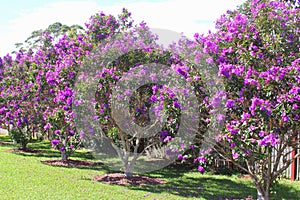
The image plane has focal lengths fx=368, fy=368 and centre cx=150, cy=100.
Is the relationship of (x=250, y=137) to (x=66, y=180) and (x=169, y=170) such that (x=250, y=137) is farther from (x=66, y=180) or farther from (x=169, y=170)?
(x=169, y=170)

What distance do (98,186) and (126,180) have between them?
1.23 m

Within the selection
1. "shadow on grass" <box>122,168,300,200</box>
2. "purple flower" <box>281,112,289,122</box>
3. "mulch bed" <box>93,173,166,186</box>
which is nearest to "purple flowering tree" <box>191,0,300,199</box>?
"purple flower" <box>281,112,289,122</box>

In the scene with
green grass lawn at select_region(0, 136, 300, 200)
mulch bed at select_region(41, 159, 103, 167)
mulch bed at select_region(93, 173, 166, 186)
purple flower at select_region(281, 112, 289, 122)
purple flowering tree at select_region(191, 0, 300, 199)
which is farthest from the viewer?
mulch bed at select_region(41, 159, 103, 167)

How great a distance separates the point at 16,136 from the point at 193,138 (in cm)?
1169

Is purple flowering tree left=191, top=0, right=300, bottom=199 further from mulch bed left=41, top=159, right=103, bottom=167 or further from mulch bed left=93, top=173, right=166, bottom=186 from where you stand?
mulch bed left=41, top=159, right=103, bottom=167

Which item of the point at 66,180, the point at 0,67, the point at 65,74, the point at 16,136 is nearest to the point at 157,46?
the point at 65,74

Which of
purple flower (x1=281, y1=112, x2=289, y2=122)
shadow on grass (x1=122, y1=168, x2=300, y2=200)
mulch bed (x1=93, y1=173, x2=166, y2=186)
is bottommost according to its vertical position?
shadow on grass (x1=122, y1=168, x2=300, y2=200)

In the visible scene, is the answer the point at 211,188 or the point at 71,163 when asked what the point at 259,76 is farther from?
the point at 71,163

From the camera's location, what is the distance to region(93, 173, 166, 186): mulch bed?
10.6 m

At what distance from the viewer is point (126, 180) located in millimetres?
10773

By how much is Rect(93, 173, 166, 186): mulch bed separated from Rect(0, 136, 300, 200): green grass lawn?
36 cm

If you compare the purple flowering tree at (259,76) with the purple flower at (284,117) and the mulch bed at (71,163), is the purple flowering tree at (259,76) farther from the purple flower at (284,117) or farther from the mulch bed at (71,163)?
the mulch bed at (71,163)

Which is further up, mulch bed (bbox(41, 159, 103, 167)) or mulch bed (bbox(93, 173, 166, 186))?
mulch bed (bbox(41, 159, 103, 167))

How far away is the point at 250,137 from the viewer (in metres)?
6.71
